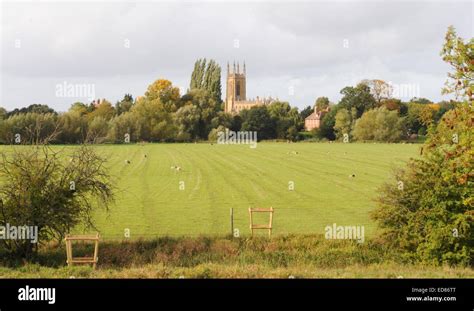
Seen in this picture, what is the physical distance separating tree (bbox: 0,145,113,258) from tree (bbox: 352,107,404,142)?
367 feet

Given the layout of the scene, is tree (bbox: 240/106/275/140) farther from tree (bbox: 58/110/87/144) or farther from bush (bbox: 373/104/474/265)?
bush (bbox: 373/104/474/265)

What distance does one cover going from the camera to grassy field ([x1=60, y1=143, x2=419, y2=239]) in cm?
2939

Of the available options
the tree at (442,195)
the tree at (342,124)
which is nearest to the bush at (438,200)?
the tree at (442,195)

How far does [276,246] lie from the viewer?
948 inches

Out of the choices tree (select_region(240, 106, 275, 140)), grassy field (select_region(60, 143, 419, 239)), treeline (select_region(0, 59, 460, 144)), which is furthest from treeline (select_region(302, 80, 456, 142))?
grassy field (select_region(60, 143, 419, 239))

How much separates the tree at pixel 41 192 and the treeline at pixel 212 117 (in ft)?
287

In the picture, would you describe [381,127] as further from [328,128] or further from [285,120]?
[285,120]

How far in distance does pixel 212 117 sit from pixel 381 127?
Answer: 40.9 m

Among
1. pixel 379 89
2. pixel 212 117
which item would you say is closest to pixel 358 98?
pixel 379 89

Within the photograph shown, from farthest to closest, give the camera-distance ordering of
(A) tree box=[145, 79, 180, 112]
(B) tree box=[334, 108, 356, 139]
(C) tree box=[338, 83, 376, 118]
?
(C) tree box=[338, 83, 376, 118] → (A) tree box=[145, 79, 180, 112] → (B) tree box=[334, 108, 356, 139]

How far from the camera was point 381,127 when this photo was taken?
423ft
